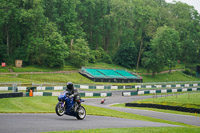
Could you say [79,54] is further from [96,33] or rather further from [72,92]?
[72,92]

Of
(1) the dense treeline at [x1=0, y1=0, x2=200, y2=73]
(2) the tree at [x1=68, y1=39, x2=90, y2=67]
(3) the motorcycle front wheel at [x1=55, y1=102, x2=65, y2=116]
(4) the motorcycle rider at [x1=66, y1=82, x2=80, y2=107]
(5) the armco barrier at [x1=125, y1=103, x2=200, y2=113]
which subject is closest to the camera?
(3) the motorcycle front wheel at [x1=55, y1=102, x2=65, y2=116]

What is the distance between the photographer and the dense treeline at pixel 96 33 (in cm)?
7206

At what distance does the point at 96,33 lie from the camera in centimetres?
10362

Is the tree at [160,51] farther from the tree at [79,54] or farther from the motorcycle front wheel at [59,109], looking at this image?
the motorcycle front wheel at [59,109]

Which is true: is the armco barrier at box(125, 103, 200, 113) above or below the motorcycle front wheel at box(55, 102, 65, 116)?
below

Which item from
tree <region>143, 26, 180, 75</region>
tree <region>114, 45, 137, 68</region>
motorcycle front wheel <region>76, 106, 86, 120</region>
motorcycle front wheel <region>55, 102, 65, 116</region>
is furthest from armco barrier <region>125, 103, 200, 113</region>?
Result: tree <region>114, 45, 137, 68</region>

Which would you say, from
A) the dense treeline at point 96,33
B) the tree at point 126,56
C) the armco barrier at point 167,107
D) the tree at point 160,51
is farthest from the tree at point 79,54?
the armco barrier at point 167,107

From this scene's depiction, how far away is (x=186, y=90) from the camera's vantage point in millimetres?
56531

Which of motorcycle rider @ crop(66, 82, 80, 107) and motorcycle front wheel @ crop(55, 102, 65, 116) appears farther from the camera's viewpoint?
motorcycle rider @ crop(66, 82, 80, 107)

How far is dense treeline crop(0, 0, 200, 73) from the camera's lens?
7206 centimetres

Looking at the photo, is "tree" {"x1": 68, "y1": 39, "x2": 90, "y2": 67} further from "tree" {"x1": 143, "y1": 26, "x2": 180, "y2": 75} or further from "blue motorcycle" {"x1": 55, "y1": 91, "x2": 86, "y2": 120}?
"blue motorcycle" {"x1": 55, "y1": 91, "x2": 86, "y2": 120}

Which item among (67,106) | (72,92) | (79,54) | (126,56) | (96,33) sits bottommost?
(67,106)

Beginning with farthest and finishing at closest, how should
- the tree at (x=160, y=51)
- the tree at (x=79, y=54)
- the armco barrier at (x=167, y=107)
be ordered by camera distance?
the tree at (x=160, y=51) < the tree at (x=79, y=54) < the armco barrier at (x=167, y=107)

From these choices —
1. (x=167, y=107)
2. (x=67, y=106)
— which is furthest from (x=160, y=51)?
(x=67, y=106)
